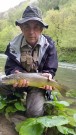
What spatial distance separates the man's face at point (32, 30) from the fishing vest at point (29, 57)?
0.19 metres

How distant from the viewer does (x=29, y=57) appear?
4.82m

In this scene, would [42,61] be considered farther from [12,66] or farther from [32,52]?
[12,66]

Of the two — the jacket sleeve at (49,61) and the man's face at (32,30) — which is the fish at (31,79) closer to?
the jacket sleeve at (49,61)

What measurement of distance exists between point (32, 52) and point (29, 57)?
5.3 inches

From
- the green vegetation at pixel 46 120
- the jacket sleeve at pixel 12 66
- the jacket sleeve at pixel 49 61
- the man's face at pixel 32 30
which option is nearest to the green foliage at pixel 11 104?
the green vegetation at pixel 46 120

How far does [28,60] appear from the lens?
15.8ft

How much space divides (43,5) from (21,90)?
4157 inches

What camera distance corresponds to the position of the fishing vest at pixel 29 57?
482 cm

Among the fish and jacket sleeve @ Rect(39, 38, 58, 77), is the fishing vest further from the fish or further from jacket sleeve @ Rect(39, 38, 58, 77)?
the fish

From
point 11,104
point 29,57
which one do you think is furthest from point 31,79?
point 11,104

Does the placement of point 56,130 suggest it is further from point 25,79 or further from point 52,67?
point 52,67

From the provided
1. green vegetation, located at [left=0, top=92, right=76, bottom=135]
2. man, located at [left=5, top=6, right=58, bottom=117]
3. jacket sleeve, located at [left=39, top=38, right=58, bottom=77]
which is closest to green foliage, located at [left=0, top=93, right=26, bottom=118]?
green vegetation, located at [left=0, top=92, right=76, bottom=135]

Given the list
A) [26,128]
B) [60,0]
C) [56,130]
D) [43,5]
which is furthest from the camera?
[43,5]

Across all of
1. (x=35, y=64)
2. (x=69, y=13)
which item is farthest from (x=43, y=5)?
(x=35, y=64)
